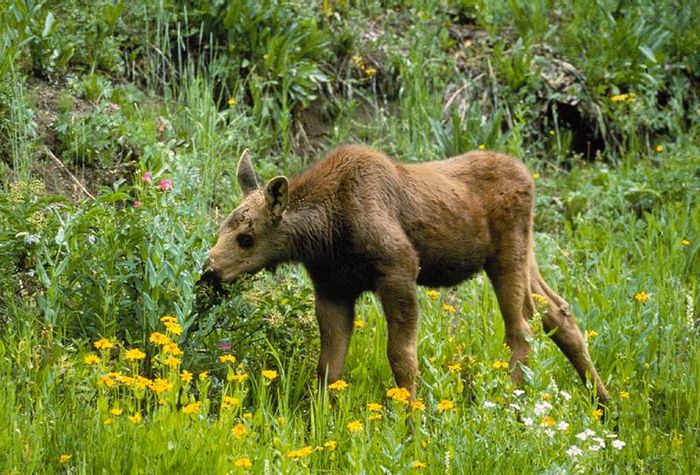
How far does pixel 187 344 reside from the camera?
6.57 meters

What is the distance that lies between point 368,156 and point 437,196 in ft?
1.72

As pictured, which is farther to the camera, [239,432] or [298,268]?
[298,268]

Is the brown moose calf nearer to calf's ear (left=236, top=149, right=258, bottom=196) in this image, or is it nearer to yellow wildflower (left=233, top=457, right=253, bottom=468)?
calf's ear (left=236, top=149, right=258, bottom=196)

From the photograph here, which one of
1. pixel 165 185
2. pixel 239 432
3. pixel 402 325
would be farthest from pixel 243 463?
pixel 165 185

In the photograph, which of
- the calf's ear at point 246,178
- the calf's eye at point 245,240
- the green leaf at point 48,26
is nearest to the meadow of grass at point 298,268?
the green leaf at point 48,26

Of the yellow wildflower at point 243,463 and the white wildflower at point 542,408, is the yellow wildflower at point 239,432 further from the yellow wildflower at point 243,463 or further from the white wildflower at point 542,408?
the white wildflower at point 542,408

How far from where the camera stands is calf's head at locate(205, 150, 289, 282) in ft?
22.0

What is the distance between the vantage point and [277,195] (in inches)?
266

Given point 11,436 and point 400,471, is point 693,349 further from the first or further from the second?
point 11,436

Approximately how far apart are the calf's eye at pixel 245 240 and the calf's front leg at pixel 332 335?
0.60 m

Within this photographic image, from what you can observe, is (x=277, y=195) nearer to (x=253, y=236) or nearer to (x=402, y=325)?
(x=253, y=236)

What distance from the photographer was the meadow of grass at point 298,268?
17.6 feet

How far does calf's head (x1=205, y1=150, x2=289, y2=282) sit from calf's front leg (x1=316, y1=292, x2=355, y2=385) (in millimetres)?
449

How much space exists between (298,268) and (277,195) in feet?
5.74
